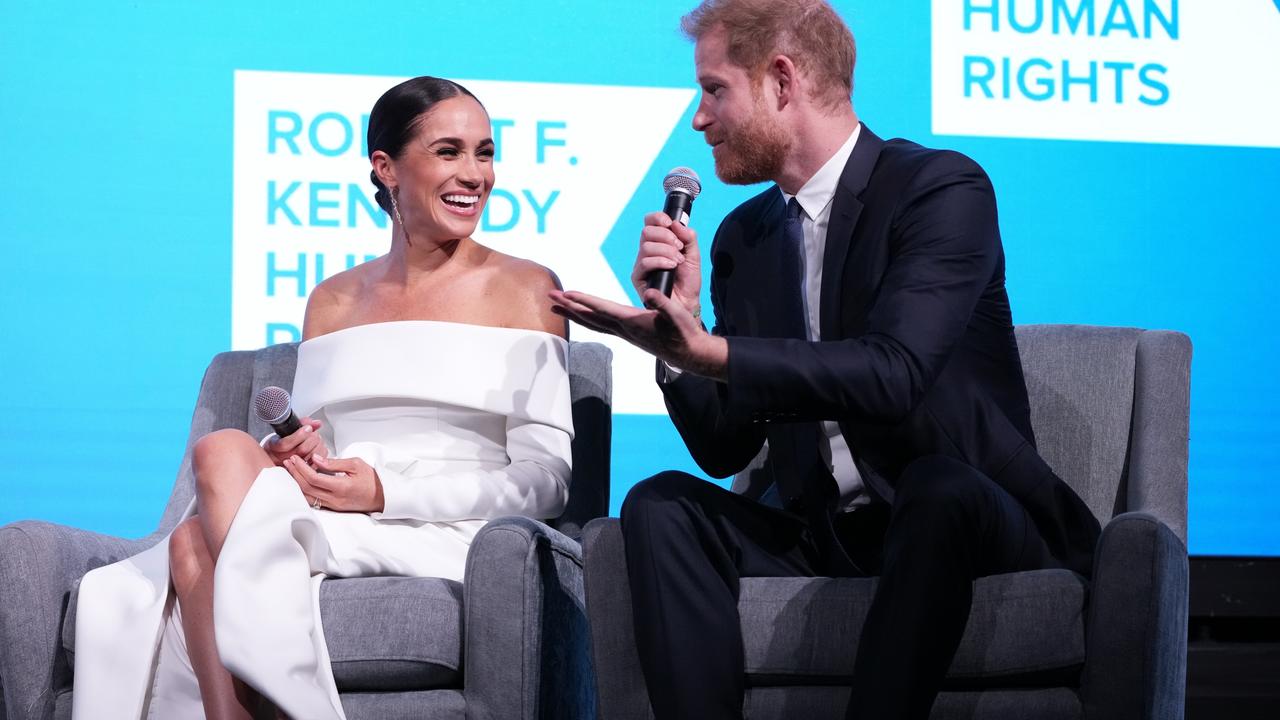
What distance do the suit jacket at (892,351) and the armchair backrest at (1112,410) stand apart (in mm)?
285

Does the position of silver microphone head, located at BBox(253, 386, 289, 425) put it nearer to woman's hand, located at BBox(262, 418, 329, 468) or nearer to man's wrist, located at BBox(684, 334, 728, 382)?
woman's hand, located at BBox(262, 418, 329, 468)

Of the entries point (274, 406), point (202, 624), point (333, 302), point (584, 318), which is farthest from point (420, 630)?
point (333, 302)

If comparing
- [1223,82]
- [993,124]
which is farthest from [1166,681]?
[1223,82]

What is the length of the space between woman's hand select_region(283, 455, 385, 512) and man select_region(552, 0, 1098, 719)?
1.96ft

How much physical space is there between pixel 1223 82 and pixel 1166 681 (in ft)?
7.74

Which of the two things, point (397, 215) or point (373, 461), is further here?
point (397, 215)

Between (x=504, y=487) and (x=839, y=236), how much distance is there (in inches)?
31.1

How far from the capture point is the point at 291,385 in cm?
292

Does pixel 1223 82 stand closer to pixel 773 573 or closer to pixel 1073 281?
pixel 1073 281

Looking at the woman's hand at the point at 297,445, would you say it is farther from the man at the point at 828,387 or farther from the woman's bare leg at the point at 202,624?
the man at the point at 828,387

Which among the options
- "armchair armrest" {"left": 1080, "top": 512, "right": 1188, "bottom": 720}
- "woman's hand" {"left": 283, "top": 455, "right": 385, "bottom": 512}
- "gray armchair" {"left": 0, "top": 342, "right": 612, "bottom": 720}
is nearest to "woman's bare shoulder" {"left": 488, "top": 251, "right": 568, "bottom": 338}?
"woman's hand" {"left": 283, "top": 455, "right": 385, "bottom": 512}

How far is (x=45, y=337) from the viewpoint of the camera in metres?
3.36

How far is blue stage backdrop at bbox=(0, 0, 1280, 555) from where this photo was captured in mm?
3400

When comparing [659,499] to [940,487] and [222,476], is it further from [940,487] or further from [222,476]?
[222,476]
